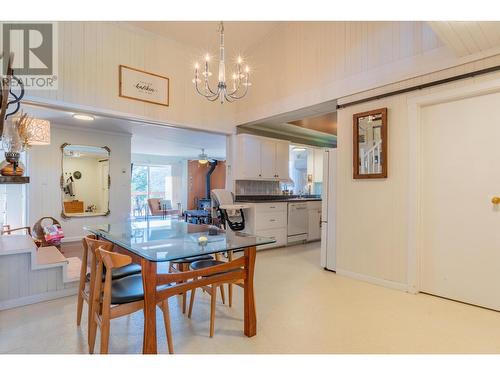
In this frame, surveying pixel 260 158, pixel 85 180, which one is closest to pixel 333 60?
pixel 260 158

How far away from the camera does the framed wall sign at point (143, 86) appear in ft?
12.4

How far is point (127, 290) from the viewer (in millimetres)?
1781

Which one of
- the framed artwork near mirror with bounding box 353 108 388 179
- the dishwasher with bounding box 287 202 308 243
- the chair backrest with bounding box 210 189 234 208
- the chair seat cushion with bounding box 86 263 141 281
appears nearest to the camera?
the chair seat cushion with bounding box 86 263 141 281

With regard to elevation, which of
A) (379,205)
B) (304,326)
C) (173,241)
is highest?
(379,205)

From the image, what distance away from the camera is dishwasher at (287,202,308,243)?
515 cm

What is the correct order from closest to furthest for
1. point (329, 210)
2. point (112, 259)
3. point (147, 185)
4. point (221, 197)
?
point (112, 259) < point (329, 210) < point (221, 197) < point (147, 185)

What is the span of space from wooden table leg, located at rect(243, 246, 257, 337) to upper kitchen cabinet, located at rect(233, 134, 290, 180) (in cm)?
303

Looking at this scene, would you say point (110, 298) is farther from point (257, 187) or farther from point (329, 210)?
point (257, 187)

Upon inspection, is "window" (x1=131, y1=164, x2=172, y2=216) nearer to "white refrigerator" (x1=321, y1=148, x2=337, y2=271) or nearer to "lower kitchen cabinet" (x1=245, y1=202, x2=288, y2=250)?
"lower kitchen cabinet" (x1=245, y1=202, x2=288, y2=250)

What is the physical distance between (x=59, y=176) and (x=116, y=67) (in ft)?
9.52

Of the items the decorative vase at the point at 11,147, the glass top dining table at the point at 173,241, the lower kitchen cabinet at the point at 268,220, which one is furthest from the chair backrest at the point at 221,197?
the decorative vase at the point at 11,147

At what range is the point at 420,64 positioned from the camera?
9.21 feet

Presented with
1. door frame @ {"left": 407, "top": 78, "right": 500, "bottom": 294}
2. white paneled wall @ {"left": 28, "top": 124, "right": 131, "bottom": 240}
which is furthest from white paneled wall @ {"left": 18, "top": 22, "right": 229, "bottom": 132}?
door frame @ {"left": 407, "top": 78, "right": 500, "bottom": 294}
